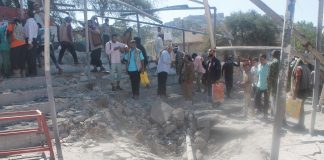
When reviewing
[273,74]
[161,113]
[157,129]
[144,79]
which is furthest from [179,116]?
[273,74]

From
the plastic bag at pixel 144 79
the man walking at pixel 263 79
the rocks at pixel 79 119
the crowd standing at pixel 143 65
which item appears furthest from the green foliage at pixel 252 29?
the rocks at pixel 79 119

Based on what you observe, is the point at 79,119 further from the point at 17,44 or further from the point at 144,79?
the point at 144,79

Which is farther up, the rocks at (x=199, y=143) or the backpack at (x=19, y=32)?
the backpack at (x=19, y=32)

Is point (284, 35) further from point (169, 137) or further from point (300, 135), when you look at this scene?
point (169, 137)

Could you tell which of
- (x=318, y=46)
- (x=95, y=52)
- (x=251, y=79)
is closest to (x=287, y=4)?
(x=318, y=46)

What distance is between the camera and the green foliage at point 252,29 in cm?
3356

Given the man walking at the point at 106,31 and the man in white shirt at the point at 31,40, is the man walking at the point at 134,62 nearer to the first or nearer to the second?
the man in white shirt at the point at 31,40

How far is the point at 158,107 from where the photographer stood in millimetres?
10430

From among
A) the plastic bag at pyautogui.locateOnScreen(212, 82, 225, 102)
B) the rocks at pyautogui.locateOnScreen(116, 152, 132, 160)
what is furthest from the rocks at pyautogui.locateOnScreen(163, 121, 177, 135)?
the rocks at pyautogui.locateOnScreen(116, 152, 132, 160)

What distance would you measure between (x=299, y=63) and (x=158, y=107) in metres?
3.66

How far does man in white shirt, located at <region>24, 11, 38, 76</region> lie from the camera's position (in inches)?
375

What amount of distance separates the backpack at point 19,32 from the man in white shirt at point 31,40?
87mm

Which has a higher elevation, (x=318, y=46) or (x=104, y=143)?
(x=318, y=46)

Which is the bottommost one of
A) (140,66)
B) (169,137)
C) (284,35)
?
(169,137)
